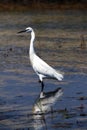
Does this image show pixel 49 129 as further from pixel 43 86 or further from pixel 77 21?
pixel 77 21

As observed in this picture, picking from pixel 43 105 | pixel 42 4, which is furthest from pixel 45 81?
pixel 42 4

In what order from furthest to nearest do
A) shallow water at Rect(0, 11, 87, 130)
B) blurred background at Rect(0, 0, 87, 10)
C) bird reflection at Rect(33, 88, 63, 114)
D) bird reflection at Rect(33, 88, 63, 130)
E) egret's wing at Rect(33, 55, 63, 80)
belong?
blurred background at Rect(0, 0, 87, 10), egret's wing at Rect(33, 55, 63, 80), bird reflection at Rect(33, 88, 63, 114), shallow water at Rect(0, 11, 87, 130), bird reflection at Rect(33, 88, 63, 130)

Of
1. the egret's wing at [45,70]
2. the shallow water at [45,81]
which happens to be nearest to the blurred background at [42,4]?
the shallow water at [45,81]

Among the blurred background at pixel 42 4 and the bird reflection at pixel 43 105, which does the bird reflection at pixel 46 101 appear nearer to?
the bird reflection at pixel 43 105

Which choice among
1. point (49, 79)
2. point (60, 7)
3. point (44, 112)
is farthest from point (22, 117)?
point (60, 7)

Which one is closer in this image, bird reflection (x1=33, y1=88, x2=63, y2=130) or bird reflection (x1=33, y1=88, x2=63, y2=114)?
bird reflection (x1=33, y1=88, x2=63, y2=130)

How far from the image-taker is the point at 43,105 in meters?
11.0

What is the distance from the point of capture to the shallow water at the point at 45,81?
965 cm

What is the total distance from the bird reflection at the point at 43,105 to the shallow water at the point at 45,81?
2 cm

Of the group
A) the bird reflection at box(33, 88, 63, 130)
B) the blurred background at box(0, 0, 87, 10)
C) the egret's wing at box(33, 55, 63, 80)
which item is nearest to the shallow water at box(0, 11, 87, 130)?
the bird reflection at box(33, 88, 63, 130)

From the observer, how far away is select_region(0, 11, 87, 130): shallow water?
965 cm

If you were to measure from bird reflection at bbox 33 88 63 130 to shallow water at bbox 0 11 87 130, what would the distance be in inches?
0.7

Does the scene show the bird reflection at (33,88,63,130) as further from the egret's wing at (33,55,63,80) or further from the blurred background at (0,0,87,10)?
the blurred background at (0,0,87,10)

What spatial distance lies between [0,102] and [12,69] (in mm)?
3991
